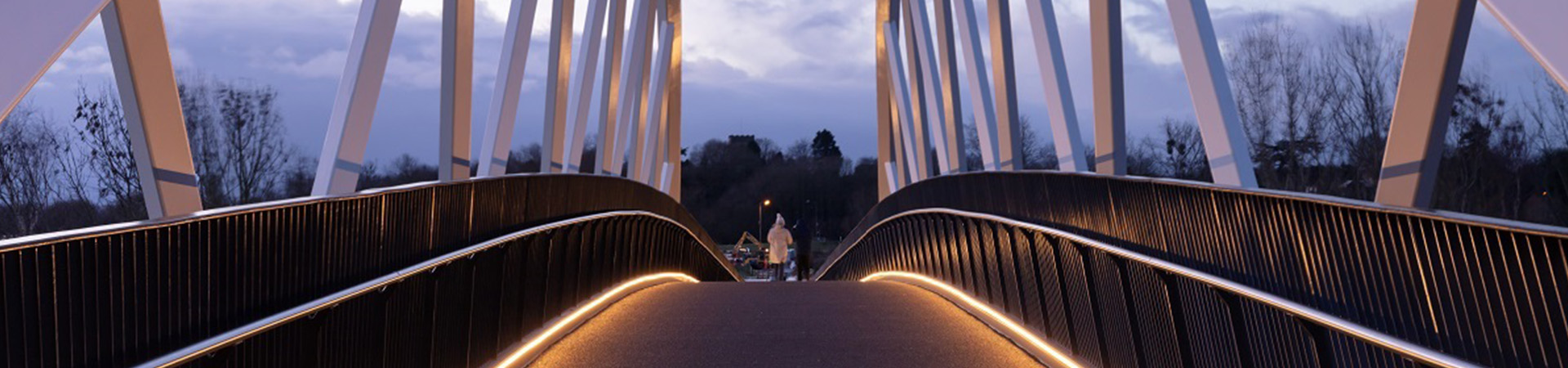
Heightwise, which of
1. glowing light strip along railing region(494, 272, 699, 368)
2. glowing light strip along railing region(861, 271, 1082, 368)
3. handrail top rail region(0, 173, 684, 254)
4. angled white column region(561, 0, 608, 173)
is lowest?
glowing light strip along railing region(861, 271, 1082, 368)

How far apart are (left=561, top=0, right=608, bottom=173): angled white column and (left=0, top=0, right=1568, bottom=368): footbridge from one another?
2.35 metres

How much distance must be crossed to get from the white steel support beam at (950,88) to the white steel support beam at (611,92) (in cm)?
547

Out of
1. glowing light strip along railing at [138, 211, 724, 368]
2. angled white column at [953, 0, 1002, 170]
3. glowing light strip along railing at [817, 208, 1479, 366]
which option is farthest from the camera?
angled white column at [953, 0, 1002, 170]

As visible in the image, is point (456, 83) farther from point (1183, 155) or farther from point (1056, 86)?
point (1183, 155)

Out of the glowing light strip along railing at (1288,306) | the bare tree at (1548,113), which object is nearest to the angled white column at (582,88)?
the glowing light strip along railing at (1288,306)

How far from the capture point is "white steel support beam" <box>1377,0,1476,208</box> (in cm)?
566

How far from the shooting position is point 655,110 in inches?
1372

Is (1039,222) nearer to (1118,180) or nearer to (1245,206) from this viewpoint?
(1118,180)

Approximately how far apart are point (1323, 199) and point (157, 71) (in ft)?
16.2

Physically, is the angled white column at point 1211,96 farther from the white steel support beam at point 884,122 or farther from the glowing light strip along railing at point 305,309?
A: the white steel support beam at point 884,122

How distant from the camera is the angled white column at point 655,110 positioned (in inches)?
1287

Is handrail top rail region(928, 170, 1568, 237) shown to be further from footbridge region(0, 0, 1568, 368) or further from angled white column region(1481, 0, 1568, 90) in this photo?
angled white column region(1481, 0, 1568, 90)

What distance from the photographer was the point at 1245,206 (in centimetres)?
557

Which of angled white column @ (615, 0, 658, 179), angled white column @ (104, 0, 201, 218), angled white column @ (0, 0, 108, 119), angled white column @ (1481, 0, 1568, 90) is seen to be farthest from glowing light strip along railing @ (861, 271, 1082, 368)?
angled white column @ (615, 0, 658, 179)
